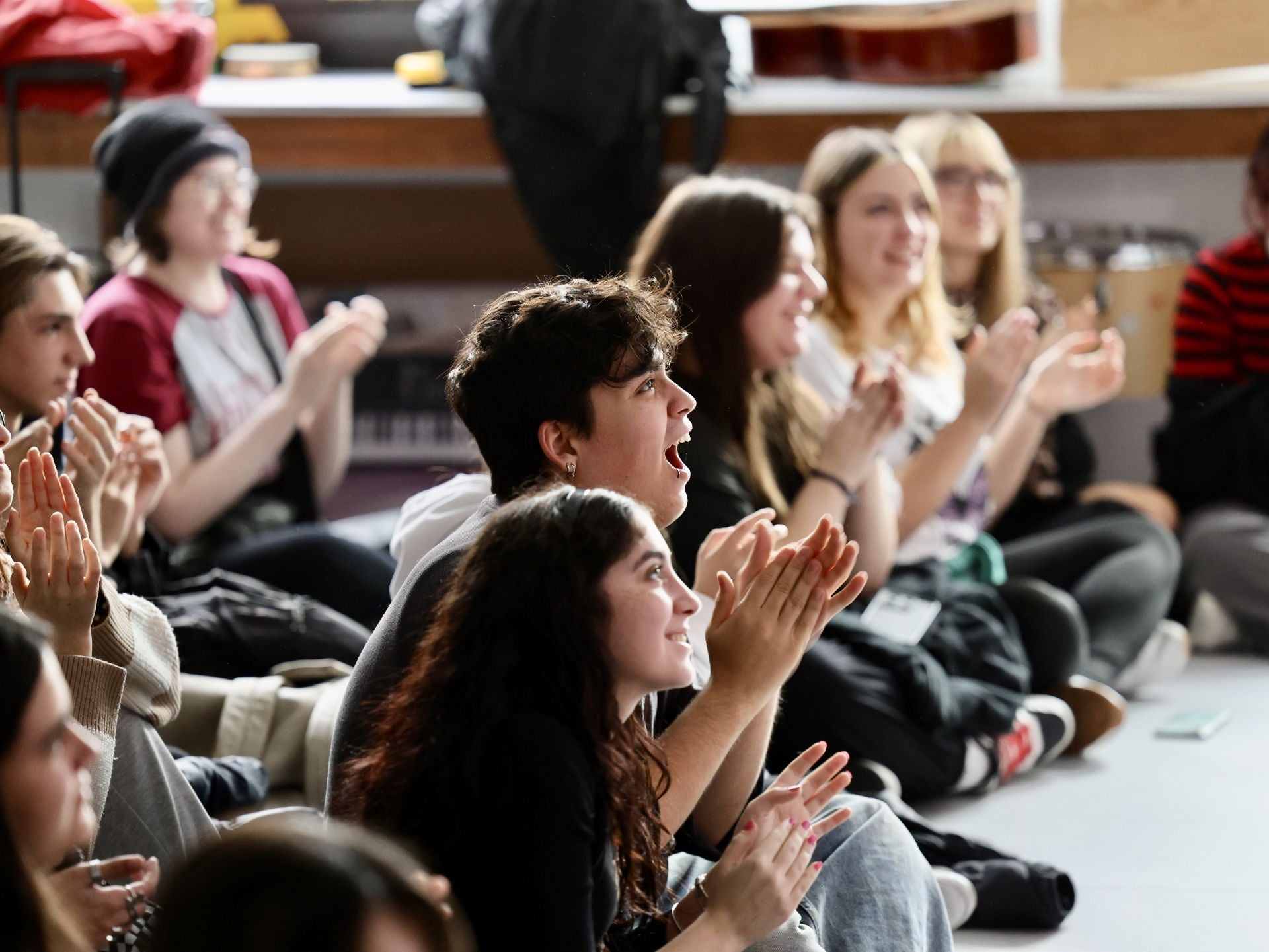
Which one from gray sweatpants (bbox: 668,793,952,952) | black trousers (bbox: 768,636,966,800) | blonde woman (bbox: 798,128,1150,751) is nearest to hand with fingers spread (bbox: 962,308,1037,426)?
blonde woman (bbox: 798,128,1150,751)

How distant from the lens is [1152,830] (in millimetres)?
2215

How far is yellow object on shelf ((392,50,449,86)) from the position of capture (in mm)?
3717

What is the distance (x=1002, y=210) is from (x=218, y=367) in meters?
1.36

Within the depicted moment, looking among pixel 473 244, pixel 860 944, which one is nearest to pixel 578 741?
pixel 860 944

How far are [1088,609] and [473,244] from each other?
5.75ft

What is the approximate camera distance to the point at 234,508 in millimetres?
2623

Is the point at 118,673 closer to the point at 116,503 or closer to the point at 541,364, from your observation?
the point at 541,364

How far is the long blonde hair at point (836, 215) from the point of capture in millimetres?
2629

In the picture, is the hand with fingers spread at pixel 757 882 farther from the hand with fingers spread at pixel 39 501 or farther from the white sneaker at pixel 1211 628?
the white sneaker at pixel 1211 628

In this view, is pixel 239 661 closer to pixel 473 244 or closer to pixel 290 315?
pixel 290 315

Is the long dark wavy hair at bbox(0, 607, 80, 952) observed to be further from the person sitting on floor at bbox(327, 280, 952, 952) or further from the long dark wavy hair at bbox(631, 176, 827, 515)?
the long dark wavy hair at bbox(631, 176, 827, 515)

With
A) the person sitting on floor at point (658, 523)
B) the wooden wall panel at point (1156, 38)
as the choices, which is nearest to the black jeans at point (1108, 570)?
the wooden wall panel at point (1156, 38)

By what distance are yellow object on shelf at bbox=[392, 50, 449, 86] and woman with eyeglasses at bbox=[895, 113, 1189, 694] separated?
1.06 meters

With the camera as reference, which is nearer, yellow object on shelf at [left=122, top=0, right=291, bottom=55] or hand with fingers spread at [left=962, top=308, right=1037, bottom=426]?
hand with fingers spread at [left=962, top=308, right=1037, bottom=426]
